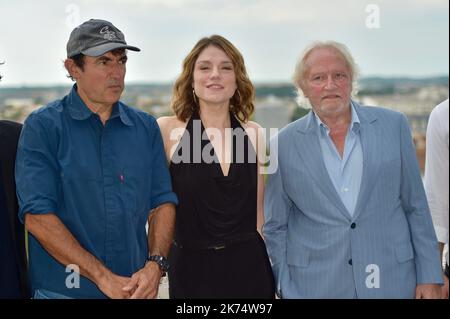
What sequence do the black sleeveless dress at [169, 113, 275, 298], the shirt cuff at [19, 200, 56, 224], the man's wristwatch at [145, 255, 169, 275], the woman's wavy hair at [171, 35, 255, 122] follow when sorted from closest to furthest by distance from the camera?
the shirt cuff at [19, 200, 56, 224]
the man's wristwatch at [145, 255, 169, 275]
the black sleeveless dress at [169, 113, 275, 298]
the woman's wavy hair at [171, 35, 255, 122]

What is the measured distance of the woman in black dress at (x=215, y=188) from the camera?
3139mm

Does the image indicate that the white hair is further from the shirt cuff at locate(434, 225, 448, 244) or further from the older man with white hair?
the shirt cuff at locate(434, 225, 448, 244)

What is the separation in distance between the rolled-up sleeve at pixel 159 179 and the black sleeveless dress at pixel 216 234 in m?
0.17

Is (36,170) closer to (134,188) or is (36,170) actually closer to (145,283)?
(134,188)

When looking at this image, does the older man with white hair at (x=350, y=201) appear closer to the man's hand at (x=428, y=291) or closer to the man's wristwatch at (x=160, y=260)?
the man's hand at (x=428, y=291)

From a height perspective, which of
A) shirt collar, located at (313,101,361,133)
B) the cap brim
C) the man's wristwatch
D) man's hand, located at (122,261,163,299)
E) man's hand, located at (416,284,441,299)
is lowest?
man's hand, located at (416,284,441,299)

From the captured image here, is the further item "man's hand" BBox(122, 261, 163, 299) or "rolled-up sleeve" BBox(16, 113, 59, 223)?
"man's hand" BBox(122, 261, 163, 299)

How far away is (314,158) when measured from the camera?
2918 millimetres

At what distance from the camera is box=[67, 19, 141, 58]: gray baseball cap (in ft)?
9.26

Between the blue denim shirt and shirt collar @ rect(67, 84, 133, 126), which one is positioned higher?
shirt collar @ rect(67, 84, 133, 126)

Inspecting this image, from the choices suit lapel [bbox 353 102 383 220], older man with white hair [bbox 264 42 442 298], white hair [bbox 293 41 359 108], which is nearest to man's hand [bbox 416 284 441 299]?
older man with white hair [bbox 264 42 442 298]

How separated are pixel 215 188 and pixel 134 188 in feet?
1.65

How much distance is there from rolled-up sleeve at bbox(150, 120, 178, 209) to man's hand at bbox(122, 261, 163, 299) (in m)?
0.32
